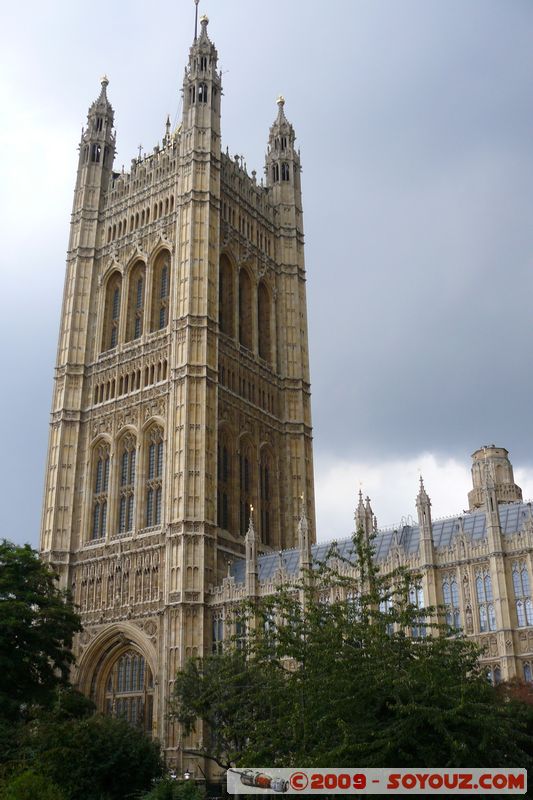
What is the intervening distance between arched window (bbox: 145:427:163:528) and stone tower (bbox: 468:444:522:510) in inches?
1108

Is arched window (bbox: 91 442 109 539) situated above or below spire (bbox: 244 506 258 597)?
above

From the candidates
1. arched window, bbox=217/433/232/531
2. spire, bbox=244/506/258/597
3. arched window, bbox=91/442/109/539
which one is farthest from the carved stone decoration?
arched window, bbox=91/442/109/539

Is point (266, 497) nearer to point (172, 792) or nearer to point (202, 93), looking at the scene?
point (202, 93)

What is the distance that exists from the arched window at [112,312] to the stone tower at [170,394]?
14cm

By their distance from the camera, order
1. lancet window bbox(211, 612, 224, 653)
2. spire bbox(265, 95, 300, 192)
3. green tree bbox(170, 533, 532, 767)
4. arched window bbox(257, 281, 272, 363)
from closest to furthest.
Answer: green tree bbox(170, 533, 532, 767), lancet window bbox(211, 612, 224, 653), arched window bbox(257, 281, 272, 363), spire bbox(265, 95, 300, 192)

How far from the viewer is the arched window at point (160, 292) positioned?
54750mm

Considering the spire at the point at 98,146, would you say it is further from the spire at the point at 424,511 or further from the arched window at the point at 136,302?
the spire at the point at 424,511

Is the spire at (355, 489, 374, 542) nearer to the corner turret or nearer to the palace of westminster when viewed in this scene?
the palace of westminster

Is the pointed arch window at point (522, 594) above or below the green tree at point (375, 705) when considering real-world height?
above

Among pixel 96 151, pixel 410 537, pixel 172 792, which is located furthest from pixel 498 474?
pixel 172 792

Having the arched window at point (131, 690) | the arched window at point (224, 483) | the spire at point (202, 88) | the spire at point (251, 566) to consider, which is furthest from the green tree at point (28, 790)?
the spire at point (202, 88)

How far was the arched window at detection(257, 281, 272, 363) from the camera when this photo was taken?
58662mm

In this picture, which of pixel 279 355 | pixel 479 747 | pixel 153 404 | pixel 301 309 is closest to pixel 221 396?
pixel 153 404

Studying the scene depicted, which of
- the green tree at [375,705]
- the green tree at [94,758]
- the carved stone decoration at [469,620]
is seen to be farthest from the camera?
the carved stone decoration at [469,620]
